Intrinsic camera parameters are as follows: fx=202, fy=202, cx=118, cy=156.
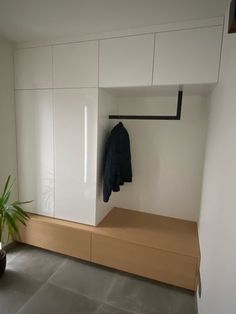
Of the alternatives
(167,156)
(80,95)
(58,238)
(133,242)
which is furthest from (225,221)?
(58,238)

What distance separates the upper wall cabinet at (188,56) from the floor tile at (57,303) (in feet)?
6.83

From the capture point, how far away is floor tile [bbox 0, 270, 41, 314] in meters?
1.75

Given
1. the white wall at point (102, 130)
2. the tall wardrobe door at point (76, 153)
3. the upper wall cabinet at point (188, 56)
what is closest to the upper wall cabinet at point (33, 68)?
the tall wardrobe door at point (76, 153)

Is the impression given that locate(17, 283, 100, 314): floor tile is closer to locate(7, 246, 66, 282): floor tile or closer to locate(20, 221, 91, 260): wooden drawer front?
locate(7, 246, 66, 282): floor tile

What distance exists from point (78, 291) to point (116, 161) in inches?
52.2

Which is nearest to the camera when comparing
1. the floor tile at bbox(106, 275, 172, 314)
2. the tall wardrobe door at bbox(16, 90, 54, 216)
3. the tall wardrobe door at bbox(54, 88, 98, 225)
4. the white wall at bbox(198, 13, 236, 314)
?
the white wall at bbox(198, 13, 236, 314)

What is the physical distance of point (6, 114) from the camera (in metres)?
2.33

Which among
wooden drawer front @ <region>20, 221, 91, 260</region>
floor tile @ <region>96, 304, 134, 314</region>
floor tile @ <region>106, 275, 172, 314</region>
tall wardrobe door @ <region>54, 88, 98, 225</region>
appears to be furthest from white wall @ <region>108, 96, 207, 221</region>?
floor tile @ <region>96, 304, 134, 314</region>

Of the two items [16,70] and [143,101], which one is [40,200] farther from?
[143,101]

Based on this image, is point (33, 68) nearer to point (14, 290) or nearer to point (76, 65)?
point (76, 65)

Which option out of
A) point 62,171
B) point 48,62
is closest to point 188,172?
point 62,171

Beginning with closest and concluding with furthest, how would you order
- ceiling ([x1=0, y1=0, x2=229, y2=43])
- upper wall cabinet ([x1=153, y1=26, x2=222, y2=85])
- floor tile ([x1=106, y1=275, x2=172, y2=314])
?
ceiling ([x1=0, y1=0, x2=229, y2=43])
upper wall cabinet ([x1=153, y1=26, x2=222, y2=85])
floor tile ([x1=106, y1=275, x2=172, y2=314])

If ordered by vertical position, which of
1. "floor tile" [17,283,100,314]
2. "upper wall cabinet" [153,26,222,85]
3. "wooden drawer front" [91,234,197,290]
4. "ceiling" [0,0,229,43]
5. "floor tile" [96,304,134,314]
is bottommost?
"floor tile" [96,304,134,314]

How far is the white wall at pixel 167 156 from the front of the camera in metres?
2.36
